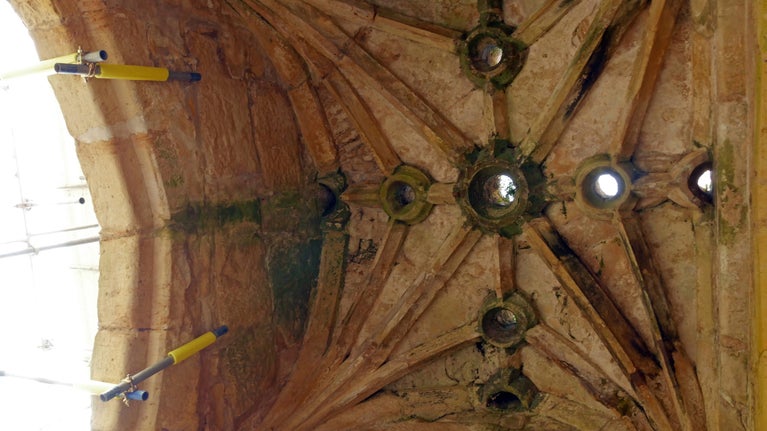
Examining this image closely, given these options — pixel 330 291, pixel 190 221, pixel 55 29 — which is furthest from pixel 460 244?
pixel 55 29

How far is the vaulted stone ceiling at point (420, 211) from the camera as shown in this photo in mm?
4648

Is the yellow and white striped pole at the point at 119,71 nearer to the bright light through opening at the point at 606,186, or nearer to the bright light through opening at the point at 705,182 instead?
the bright light through opening at the point at 606,186

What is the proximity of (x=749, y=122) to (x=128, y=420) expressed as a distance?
4569 mm

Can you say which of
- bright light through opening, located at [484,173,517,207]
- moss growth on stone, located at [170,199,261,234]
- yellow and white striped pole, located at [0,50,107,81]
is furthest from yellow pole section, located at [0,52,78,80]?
bright light through opening, located at [484,173,517,207]

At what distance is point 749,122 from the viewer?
362cm

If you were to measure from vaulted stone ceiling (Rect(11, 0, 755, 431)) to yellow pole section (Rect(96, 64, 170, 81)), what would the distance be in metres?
0.17

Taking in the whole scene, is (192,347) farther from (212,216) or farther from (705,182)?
(705,182)

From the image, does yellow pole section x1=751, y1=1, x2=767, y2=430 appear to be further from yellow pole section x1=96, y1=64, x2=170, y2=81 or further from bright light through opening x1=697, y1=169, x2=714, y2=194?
yellow pole section x1=96, y1=64, x2=170, y2=81

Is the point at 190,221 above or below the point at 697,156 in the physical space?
below

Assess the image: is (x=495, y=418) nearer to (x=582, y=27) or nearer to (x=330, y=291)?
(x=330, y=291)

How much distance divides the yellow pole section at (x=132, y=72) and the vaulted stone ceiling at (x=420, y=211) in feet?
0.55

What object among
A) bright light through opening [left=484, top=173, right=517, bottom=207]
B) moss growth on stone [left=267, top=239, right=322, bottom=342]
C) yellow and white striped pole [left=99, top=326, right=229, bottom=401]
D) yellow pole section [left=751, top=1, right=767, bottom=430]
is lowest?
yellow and white striped pole [left=99, top=326, right=229, bottom=401]

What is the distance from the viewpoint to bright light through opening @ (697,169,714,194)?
4903mm

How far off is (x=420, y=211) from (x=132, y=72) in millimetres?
2891
